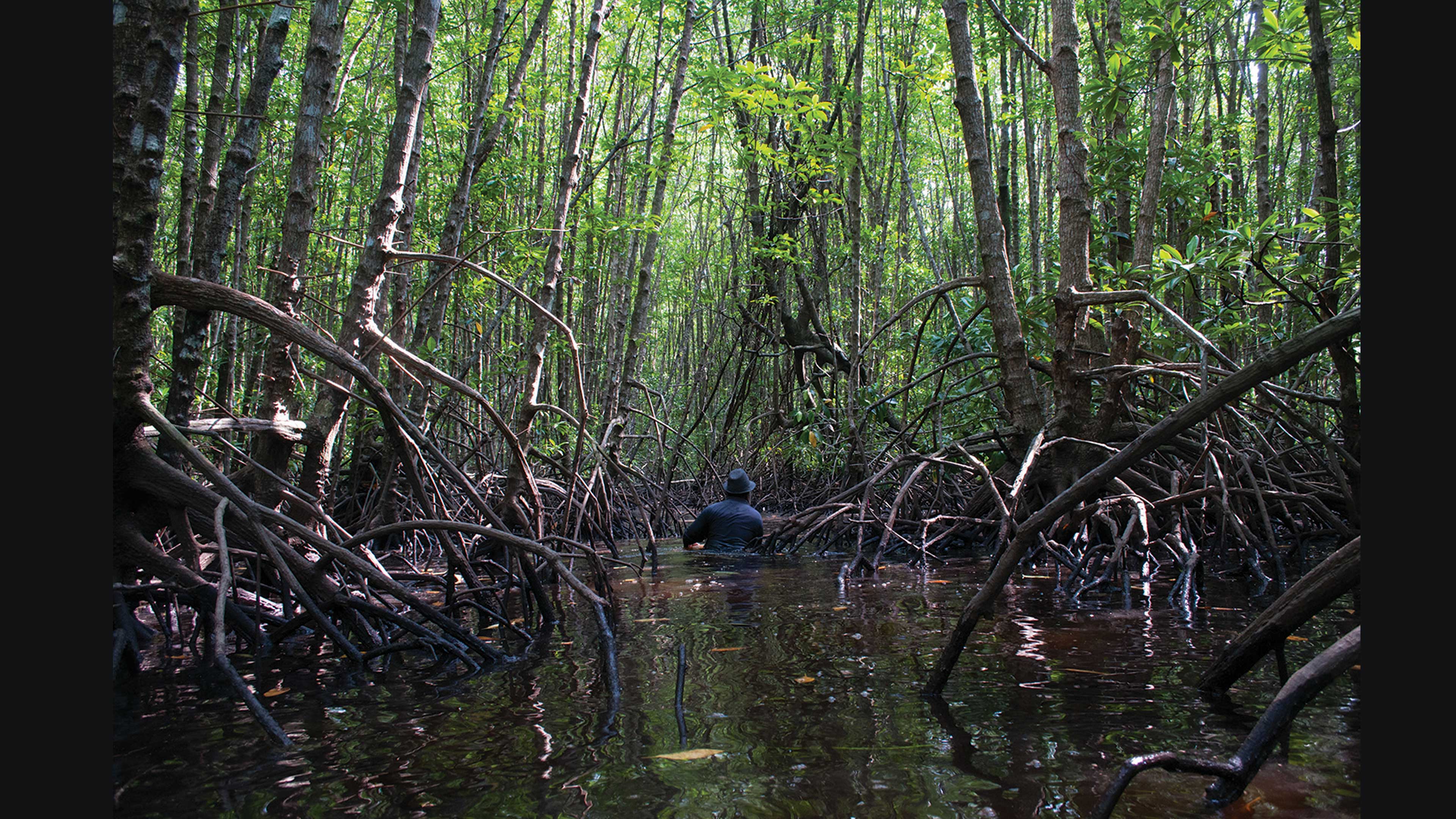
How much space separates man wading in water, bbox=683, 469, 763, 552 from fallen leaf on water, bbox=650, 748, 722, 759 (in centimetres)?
516

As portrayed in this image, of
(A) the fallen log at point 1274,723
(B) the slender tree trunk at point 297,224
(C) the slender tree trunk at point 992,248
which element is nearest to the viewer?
(A) the fallen log at point 1274,723

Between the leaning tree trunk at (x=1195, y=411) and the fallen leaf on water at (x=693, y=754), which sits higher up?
the leaning tree trunk at (x=1195, y=411)

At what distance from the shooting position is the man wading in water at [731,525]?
7391mm

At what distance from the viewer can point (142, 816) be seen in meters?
1.79

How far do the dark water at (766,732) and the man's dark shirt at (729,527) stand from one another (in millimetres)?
3706

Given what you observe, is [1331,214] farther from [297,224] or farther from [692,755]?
[297,224]

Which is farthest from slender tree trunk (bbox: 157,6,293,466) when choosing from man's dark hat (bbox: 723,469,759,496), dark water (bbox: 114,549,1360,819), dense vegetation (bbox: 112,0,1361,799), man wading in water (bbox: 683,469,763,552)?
man's dark hat (bbox: 723,469,759,496)

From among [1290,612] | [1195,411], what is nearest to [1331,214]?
[1195,411]

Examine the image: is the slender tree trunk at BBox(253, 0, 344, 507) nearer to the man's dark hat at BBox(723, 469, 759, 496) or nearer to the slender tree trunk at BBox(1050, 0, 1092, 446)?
the slender tree trunk at BBox(1050, 0, 1092, 446)

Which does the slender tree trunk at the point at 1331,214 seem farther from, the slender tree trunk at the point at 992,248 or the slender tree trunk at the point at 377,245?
the slender tree trunk at the point at 377,245

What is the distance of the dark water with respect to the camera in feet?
5.91

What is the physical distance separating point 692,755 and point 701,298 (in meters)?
12.1

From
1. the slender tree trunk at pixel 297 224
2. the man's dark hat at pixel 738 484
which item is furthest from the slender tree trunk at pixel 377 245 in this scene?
the man's dark hat at pixel 738 484

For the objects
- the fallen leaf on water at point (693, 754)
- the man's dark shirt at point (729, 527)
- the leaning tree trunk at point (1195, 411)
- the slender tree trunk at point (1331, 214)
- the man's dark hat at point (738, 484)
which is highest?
Answer: the slender tree trunk at point (1331, 214)
